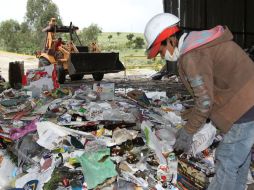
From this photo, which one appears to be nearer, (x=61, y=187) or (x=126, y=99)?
(x=61, y=187)

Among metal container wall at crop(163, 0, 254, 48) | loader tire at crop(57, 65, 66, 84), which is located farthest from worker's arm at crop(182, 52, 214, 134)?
loader tire at crop(57, 65, 66, 84)

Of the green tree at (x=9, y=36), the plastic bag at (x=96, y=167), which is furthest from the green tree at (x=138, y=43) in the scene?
the plastic bag at (x=96, y=167)

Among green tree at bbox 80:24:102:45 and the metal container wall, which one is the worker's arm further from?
green tree at bbox 80:24:102:45

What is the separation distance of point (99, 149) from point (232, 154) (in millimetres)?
1372

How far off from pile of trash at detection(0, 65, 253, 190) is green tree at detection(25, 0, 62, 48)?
29.3 meters

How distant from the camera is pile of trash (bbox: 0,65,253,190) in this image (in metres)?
3.39

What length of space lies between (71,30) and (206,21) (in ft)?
13.8

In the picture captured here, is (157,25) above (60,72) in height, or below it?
above

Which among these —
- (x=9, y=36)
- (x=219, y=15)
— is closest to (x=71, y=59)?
(x=219, y=15)

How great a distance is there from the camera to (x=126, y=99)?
540cm

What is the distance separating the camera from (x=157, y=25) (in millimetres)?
2740

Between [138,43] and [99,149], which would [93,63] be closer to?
[99,149]

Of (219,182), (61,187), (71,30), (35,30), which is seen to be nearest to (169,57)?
(219,182)

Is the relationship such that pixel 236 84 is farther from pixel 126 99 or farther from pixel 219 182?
pixel 126 99
